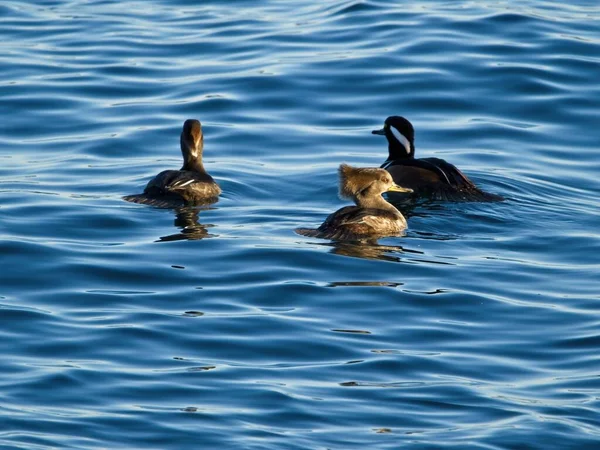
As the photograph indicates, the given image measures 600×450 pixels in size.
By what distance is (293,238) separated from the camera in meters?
13.4

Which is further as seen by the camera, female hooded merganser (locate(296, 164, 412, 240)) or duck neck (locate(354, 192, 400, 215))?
duck neck (locate(354, 192, 400, 215))

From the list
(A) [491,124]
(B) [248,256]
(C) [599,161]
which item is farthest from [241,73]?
(B) [248,256]

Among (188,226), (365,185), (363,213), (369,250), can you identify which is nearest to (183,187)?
(188,226)

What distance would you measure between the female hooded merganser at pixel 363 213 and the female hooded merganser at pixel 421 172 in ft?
2.44

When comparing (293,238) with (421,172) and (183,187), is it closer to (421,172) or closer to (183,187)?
(183,187)

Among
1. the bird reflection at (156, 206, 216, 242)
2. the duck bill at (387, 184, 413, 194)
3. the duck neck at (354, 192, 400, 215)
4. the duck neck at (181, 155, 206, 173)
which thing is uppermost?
the duck neck at (181, 155, 206, 173)

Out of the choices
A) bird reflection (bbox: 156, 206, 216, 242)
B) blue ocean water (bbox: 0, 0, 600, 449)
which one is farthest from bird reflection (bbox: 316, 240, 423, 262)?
bird reflection (bbox: 156, 206, 216, 242)

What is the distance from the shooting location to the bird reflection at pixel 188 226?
1339 cm

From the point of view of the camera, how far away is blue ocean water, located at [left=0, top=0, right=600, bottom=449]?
880cm

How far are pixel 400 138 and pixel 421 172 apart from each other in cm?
108

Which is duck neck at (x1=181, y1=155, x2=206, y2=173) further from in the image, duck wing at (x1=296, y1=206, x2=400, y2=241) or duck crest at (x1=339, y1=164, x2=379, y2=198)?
duck wing at (x1=296, y1=206, x2=400, y2=241)

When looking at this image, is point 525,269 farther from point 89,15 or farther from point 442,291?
point 89,15

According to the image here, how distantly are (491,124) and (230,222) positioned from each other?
217 inches

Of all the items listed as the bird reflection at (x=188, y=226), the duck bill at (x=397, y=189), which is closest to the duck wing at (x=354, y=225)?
the duck bill at (x=397, y=189)
